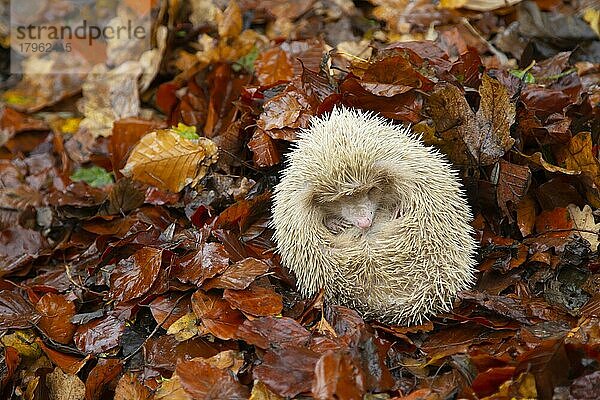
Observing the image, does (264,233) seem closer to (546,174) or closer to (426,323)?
(426,323)

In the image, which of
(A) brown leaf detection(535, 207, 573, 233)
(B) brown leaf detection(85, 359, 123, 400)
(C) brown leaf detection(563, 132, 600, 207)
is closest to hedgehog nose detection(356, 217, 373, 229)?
(A) brown leaf detection(535, 207, 573, 233)

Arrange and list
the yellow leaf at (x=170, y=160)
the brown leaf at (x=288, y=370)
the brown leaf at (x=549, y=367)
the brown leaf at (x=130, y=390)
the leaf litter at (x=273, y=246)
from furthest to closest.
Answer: the yellow leaf at (x=170, y=160) < the brown leaf at (x=130, y=390) < the leaf litter at (x=273, y=246) < the brown leaf at (x=288, y=370) < the brown leaf at (x=549, y=367)

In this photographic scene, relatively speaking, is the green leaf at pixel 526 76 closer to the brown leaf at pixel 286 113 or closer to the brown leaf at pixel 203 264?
the brown leaf at pixel 286 113

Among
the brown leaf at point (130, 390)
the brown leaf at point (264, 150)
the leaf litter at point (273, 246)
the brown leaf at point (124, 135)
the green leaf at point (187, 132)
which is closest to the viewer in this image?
the leaf litter at point (273, 246)

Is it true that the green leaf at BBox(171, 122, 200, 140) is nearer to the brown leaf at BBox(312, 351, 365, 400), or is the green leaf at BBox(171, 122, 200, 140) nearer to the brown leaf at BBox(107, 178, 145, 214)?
the brown leaf at BBox(107, 178, 145, 214)

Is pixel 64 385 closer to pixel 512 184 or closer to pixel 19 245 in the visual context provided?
pixel 19 245

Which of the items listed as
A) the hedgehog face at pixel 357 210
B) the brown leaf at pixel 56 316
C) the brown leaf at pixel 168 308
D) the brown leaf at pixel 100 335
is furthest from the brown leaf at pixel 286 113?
the brown leaf at pixel 56 316

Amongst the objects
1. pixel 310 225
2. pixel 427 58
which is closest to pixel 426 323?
pixel 310 225
